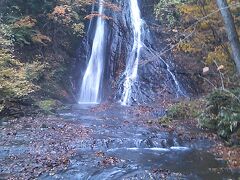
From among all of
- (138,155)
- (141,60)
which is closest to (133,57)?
(141,60)

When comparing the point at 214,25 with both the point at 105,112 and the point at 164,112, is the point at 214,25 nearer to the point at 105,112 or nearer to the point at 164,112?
the point at 164,112

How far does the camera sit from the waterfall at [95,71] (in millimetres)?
19203

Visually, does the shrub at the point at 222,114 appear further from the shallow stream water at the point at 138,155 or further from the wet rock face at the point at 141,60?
the wet rock face at the point at 141,60

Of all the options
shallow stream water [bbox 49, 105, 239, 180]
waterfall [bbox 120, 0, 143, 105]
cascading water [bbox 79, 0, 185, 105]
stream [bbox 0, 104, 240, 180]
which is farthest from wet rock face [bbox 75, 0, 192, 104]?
shallow stream water [bbox 49, 105, 239, 180]

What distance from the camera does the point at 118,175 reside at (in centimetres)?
780

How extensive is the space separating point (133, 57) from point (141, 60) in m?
0.76

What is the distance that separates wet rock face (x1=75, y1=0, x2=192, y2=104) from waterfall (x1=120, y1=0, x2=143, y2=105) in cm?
20

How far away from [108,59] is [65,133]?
10322 millimetres

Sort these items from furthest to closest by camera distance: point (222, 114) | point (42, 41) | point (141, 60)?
point (141, 60), point (42, 41), point (222, 114)

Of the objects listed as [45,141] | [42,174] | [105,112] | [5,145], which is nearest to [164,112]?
[105,112]

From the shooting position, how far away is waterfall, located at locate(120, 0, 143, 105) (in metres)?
18.8

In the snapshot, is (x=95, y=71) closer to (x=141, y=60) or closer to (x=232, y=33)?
(x=141, y=60)

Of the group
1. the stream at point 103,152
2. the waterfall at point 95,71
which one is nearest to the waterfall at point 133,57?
the waterfall at point 95,71

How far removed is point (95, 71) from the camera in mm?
20406
